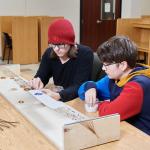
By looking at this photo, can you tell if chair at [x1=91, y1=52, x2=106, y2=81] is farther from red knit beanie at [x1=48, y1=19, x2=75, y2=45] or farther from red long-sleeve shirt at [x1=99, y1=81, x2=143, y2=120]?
red long-sleeve shirt at [x1=99, y1=81, x2=143, y2=120]

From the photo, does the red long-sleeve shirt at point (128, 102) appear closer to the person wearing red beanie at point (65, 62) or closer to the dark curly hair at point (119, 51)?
the dark curly hair at point (119, 51)

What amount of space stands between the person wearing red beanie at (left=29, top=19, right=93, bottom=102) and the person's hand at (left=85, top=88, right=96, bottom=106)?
0.64 ft

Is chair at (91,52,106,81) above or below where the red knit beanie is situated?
below

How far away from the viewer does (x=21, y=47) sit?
6.31m

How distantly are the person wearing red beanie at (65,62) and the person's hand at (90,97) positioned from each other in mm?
196

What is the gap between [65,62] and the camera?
219 cm

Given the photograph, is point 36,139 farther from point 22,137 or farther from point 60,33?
point 60,33

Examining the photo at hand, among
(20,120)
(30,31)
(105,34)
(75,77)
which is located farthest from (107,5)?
(20,120)

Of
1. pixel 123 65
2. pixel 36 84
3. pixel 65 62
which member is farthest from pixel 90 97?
pixel 65 62

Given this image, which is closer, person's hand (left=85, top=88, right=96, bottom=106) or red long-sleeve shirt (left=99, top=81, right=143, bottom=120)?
red long-sleeve shirt (left=99, top=81, right=143, bottom=120)

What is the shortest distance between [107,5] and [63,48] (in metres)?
5.73

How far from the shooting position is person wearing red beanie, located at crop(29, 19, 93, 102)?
1976 mm

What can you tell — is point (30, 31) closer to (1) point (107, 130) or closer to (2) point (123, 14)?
(2) point (123, 14)

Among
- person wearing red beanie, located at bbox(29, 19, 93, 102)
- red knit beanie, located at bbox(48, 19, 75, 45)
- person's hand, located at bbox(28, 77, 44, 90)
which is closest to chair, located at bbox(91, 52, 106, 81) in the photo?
person wearing red beanie, located at bbox(29, 19, 93, 102)
